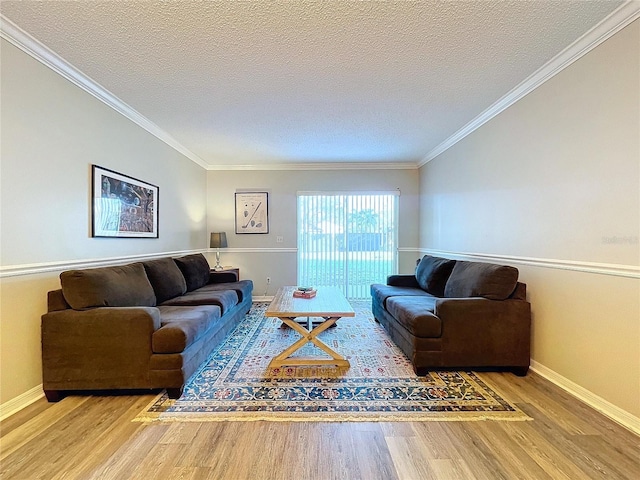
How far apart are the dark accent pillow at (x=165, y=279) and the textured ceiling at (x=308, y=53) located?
65.4 inches

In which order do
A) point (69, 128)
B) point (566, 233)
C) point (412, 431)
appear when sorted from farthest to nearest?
1. point (69, 128)
2. point (566, 233)
3. point (412, 431)

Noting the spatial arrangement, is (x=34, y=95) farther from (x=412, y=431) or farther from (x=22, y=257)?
(x=412, y=431)

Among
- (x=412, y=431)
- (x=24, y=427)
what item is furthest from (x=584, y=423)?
(x=24, y=427)

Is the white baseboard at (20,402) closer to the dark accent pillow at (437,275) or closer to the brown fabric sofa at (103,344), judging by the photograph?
the brown fabric sofa at (103,344)

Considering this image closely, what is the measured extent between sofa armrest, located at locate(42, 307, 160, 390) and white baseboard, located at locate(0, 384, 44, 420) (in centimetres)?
10

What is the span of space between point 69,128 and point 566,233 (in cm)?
402

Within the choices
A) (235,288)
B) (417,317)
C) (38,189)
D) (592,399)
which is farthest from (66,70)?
(592,399)

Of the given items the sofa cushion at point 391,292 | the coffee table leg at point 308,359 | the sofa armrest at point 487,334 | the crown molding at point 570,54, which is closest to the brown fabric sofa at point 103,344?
the coffee table leg at point 308,359

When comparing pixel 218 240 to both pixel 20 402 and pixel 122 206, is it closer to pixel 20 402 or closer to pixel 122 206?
pixel 122 206

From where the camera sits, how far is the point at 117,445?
5.87ft

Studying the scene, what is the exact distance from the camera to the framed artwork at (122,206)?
292 cm

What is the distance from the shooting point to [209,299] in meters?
3.39

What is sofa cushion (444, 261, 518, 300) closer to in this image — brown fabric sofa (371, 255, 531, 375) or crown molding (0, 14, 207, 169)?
brown fabric sofa (371, 255, 531, 375)

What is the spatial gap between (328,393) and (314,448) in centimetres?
61
